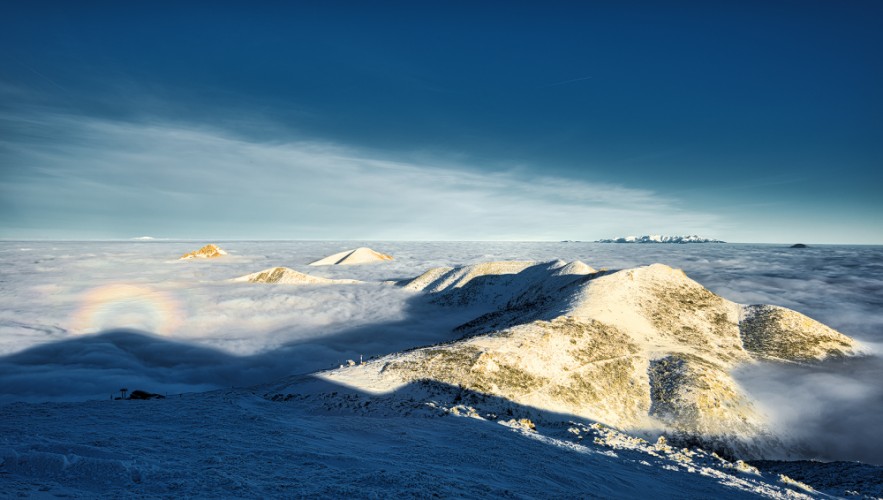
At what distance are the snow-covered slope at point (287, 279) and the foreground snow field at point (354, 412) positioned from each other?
13.0 metres

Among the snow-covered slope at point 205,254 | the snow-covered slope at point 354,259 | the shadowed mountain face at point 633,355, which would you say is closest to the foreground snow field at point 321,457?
the shadowed mountain face at point 633,355

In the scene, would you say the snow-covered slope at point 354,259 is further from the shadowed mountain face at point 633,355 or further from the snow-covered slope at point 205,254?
the shadowed mountain face at point 633,355

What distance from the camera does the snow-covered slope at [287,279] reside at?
159 feet

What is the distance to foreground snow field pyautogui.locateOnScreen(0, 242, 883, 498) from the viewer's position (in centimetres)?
499

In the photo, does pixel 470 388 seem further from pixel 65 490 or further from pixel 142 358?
pixel 142 358

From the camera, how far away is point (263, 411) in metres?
9.50

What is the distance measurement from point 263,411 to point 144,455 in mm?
4341

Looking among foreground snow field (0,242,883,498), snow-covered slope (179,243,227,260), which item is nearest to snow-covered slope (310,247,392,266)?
snow-covered slope (179,243,227,260)

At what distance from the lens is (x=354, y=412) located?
1121 cm

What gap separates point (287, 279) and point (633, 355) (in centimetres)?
4203

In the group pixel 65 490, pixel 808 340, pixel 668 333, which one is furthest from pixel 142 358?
pixel 808 340

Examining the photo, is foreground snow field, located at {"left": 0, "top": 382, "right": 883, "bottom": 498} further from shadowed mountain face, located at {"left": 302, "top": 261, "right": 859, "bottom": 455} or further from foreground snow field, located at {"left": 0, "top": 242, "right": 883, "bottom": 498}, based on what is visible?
shadowed mountain face, located at {"left": 302, "top": 261, "right": 859, "bottom": 455}

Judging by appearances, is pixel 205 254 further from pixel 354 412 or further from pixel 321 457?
pixel 321 457

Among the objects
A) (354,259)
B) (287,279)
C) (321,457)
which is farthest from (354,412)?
(354,259)
